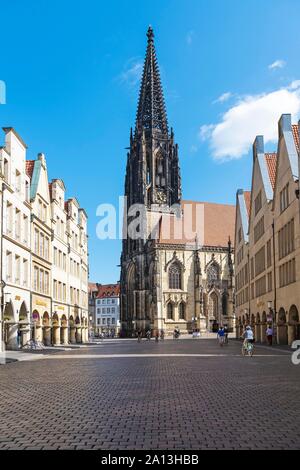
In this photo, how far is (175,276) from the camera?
10044 centimetres

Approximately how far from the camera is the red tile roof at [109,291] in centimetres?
15988

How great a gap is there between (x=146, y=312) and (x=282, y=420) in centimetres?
9190

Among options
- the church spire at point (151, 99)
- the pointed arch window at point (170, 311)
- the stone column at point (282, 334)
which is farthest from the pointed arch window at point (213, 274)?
the stone column at point (282, 334)

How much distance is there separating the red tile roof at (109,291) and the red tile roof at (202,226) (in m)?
50.2

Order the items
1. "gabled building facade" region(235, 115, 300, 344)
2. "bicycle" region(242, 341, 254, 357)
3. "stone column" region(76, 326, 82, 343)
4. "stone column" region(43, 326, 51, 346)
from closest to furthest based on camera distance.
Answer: "bicycle" region(242, 341, 254, 357) → "gabled building facade" region(235, 115, 300, 344) → "stone column" region(43, 326, 51, 346) → "stone column" region(76, 326, 82, 343)

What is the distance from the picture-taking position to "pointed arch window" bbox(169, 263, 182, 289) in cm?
10000

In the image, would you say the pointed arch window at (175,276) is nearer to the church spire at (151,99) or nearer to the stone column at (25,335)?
the church spire at (151,99)

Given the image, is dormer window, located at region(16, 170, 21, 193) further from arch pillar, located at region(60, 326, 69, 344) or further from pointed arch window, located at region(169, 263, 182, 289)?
pointed arch window, located at region(169, 263, 182, 289)

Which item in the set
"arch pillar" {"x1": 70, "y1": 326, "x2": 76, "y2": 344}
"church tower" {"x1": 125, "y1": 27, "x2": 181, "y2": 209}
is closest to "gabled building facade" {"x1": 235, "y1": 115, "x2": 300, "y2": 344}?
"arch pillar" {"x1": 70, "y1": 326, "x2": 76, "y2": 344}

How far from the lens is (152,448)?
7629 millimetres

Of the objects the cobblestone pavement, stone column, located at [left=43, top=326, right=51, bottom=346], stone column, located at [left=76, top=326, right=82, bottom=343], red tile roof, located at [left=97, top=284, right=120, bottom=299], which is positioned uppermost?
red tile roof, located at [left=97, top=284, right=120, bottom=299]

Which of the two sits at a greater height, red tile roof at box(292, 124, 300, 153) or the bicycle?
red tile roof at box(292, 124, 300, 153)

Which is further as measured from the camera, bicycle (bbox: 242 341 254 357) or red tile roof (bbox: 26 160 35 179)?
red tile roof (bbox: 26 160 35 179)

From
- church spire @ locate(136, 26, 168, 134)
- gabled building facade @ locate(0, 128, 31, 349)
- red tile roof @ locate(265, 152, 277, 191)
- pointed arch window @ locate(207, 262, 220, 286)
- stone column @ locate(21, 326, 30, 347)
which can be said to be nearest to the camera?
gabled building facade @ locate(0, 128, 31, 349)
